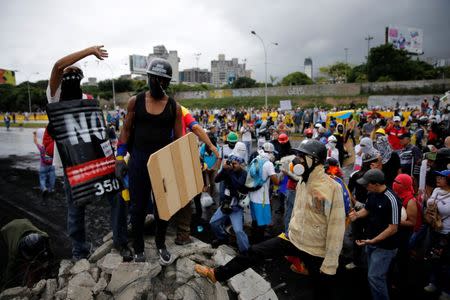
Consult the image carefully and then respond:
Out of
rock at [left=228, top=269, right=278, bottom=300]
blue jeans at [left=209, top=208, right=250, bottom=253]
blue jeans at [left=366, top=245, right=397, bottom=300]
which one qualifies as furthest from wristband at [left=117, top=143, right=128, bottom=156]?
blue jeans at [left=366, top=245, right=397, bottom=300]

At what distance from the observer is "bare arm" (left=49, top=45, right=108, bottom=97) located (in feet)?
8.82

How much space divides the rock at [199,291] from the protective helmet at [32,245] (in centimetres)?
185

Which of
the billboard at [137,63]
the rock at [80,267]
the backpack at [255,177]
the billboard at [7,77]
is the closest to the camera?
the rock at [80,267]

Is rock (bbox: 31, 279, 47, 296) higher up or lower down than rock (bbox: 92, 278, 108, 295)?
lower down

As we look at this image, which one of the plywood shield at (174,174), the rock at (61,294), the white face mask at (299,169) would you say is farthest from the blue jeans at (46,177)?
the white face mask at (299,169)

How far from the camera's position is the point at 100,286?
3.11 metres

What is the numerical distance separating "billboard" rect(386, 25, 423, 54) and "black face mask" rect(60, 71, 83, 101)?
233 ft

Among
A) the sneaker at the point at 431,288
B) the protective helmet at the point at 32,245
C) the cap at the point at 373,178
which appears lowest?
the sneaker at the point at 431,288

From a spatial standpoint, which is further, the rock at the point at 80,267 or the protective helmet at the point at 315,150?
the rock at the point at 80,267

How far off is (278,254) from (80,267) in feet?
7.09

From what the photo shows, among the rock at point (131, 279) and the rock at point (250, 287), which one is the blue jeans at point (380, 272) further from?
the rock at point (131, 279)

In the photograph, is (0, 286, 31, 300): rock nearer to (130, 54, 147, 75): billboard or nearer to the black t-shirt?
the black t-shirt

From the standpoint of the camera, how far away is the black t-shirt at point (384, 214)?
3.47m

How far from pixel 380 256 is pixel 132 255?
2.89 metres
